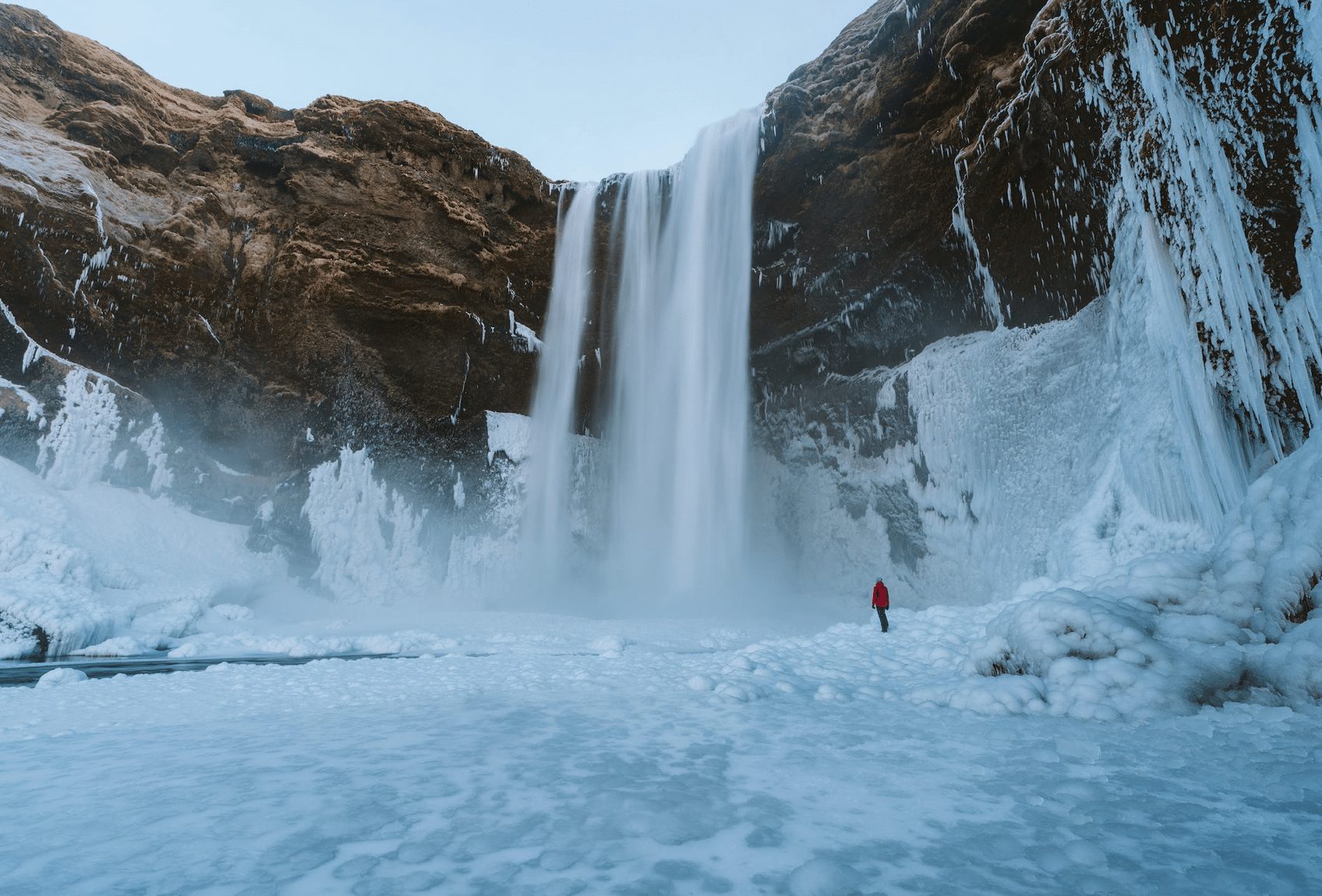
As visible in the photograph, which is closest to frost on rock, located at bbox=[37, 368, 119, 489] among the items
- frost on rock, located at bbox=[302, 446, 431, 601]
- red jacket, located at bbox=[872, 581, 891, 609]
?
frost on rock, located at bbox=[302, 446, 431, 601]

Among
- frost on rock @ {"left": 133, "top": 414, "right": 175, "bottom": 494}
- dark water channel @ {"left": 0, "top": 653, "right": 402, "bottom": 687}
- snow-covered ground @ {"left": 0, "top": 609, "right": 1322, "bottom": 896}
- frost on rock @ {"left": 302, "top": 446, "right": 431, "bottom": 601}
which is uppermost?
frost on rock @ {"left": 133, "top": 414, "right": 175, "bottom": 494}

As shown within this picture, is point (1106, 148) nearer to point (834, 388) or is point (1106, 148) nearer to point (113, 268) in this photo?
point (834, 388)

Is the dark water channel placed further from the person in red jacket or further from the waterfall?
the waterfall

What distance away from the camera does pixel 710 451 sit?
17.4m

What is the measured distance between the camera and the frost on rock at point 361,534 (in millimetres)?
16078

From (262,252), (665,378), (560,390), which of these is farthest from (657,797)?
(262,252)

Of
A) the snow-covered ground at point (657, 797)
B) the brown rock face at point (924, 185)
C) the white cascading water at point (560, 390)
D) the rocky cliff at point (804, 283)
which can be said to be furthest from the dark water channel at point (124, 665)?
the brown rock face at point (924, 185)

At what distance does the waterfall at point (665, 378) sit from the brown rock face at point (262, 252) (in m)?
2.05

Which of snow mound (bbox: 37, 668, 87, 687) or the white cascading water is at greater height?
the white cascading water

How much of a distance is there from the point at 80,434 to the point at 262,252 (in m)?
5.86

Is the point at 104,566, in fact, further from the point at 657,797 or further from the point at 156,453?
the point at 657,797

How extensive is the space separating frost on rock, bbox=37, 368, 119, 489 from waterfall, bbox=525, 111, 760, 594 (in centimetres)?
996

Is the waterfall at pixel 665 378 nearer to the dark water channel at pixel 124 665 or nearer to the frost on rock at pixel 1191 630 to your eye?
the dark water channel at pixel 124 665

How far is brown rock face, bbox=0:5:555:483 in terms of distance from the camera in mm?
14203
